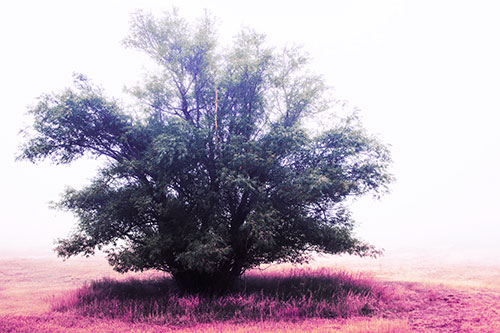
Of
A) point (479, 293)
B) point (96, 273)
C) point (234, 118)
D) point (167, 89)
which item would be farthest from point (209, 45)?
point (96, 273)

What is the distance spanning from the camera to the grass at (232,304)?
11.7 meters

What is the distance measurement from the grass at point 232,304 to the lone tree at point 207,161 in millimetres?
1510

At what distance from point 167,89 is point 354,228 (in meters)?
12.0

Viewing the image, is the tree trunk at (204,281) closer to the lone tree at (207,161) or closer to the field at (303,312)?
the lone tree at (207,161)

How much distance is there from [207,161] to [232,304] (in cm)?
646

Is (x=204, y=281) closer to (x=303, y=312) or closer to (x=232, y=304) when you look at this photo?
(x=232, y=304)

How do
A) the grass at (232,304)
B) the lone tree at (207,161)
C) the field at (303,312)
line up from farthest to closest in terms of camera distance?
the lone tree at (207,161) → the grass at (232,304) → the field at (303,312)

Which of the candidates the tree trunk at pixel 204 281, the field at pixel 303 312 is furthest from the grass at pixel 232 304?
the tree trunk at pixel 204 281

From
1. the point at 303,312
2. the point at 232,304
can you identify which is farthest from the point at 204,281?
the point at 303,312

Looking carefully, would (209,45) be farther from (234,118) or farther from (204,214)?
(204,214)

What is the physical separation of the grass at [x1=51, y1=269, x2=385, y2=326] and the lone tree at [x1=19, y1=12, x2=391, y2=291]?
4.95ft

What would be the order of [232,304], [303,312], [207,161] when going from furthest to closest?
1. [207,161]
2. [232,304]
3. [303,312]

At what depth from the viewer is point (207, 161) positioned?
50.8 ft

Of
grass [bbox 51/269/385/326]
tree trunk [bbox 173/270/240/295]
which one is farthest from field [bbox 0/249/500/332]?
tree trunk [bbox 173/270/240/295]
